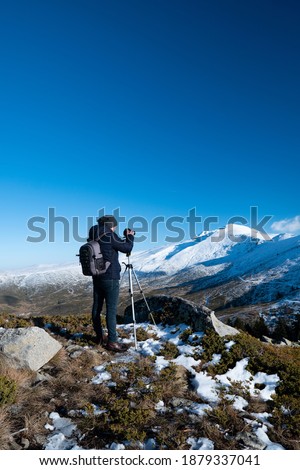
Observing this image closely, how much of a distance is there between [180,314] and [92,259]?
19.9 feet

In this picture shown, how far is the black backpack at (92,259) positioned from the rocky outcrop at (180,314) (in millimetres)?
4780

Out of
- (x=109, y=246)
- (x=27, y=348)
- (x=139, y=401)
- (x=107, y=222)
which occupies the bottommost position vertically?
(x=139, y=401)

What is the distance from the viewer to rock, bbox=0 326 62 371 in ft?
30.9

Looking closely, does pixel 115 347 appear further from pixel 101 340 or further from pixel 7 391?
pixel 7 391

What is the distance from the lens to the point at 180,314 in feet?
47.5

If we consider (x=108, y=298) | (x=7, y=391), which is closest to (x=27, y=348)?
(x=7, y=391)

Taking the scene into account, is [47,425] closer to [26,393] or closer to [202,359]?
[26,393]

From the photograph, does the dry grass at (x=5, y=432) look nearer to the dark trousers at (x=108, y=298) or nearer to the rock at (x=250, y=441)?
the rock at (x=250, y=441)

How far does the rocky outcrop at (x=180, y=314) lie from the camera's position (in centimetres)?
1297

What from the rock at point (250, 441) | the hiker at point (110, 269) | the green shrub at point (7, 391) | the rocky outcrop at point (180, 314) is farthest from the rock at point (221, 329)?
the green shrub at point (7, 391)

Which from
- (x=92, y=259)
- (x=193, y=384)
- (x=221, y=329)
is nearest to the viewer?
(x=193, y=384)

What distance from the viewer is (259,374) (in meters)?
9.68

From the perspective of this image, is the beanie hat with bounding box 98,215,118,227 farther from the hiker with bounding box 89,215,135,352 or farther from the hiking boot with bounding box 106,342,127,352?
the hiking boot with bounding box 106,342,127,352

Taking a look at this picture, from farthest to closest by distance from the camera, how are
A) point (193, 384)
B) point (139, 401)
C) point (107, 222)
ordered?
point (107, 222), point (193, 384), point (139, 401)
